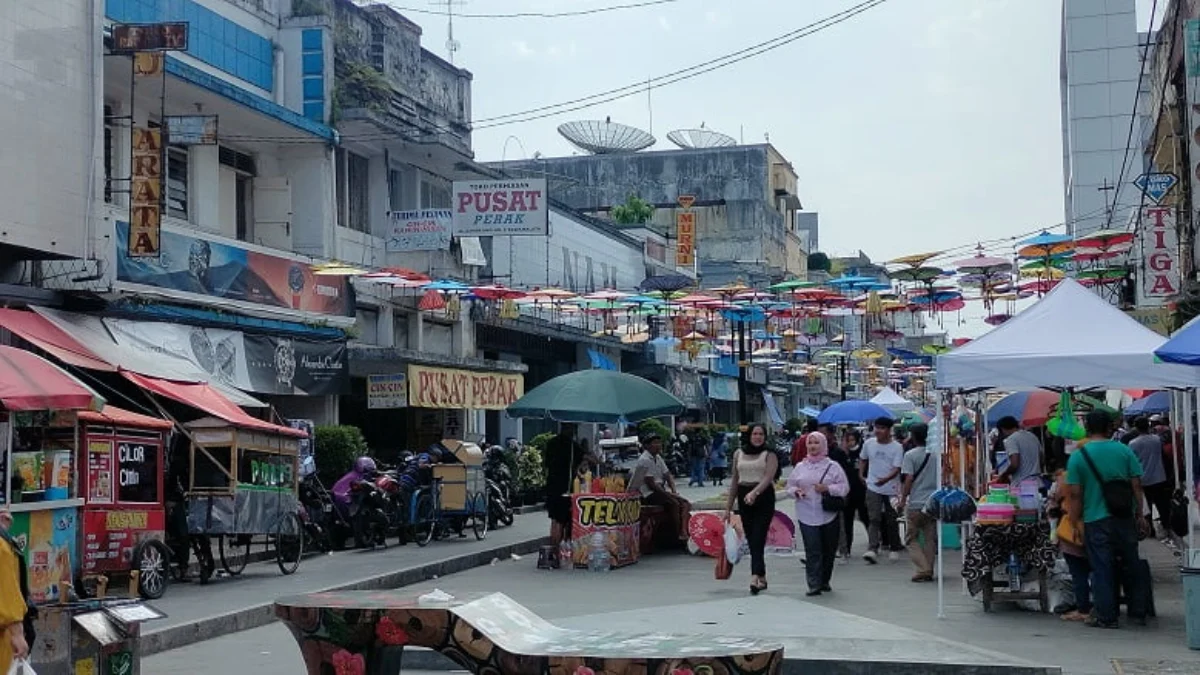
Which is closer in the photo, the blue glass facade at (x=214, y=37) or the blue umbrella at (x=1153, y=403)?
the blue glass facade at (x=214, y=37)

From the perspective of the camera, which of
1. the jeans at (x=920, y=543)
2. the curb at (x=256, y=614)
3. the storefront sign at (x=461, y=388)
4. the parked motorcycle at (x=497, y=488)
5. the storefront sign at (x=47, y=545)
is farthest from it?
the storefront sign at (x=461, y=388)

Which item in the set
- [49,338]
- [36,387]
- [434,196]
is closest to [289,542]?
[49,338]

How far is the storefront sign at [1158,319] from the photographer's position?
2381 cm

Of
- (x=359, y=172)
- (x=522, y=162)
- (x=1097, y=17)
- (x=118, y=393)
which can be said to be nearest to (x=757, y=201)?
(x=522, y=162)

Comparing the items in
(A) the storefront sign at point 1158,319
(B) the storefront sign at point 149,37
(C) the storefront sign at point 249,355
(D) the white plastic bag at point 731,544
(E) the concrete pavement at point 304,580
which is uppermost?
(B) the storefront sign at point 149,37

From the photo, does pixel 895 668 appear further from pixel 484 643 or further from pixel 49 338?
pixel 49 338

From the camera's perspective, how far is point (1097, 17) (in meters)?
45.1

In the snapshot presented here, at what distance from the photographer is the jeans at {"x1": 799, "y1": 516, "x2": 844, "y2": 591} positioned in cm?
1453

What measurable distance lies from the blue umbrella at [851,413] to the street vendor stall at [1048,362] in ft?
43.6

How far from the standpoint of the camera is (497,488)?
953 inches

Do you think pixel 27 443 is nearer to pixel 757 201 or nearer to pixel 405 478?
pixel 405 478

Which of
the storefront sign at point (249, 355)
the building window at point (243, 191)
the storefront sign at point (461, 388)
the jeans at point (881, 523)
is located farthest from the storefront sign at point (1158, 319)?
the building window at point (243, 191)

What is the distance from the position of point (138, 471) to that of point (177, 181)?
872 centimetres

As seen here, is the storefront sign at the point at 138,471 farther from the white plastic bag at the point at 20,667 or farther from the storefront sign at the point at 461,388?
the storefront sign at the point at 461,388
